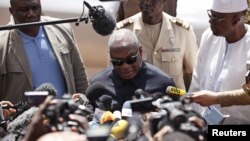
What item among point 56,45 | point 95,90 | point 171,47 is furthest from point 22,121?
point 171,47

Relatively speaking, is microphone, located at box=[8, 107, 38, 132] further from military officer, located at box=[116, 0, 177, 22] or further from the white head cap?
military officer, located at box=[116, 0, 177, 22]

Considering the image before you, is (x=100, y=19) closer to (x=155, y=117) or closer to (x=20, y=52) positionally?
(x=155, y=117)

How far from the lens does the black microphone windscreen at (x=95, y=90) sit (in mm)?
4463

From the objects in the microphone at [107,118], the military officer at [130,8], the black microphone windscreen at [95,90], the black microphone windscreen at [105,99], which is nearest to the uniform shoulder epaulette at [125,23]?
the military officer at [130,8]

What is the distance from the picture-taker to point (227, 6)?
4566mm

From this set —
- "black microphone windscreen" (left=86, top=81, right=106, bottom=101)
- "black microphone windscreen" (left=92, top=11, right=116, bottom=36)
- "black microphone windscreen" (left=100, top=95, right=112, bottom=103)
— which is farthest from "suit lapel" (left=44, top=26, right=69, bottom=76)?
"black microphone windscreen" (left=92, top=11, right=116, bottom=36)

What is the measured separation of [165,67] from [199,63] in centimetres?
58

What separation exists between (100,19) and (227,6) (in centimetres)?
136

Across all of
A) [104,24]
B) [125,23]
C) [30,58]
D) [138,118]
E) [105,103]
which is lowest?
[105,103]

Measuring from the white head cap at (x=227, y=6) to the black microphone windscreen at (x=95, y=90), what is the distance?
915 millimetres

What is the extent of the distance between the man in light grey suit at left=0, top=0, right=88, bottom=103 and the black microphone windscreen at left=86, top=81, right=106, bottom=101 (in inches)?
18.5

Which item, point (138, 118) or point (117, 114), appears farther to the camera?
point (117, 114)

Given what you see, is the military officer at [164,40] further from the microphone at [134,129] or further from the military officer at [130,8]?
the microphone at [134,129]

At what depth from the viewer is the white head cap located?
4.56 metres
